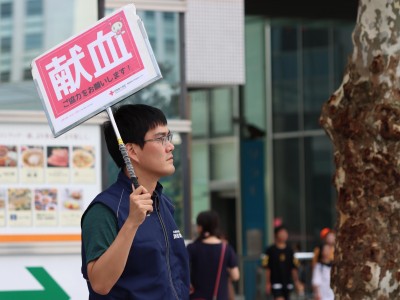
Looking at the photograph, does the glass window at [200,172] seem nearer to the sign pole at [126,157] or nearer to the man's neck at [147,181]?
the man's neck at [147,181]

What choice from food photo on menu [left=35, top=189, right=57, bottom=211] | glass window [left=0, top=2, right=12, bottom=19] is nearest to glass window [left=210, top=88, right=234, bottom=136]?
glass window [left=0, top=2, right=12, bottom=19]

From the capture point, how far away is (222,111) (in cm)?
2956

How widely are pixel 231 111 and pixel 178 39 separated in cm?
1779

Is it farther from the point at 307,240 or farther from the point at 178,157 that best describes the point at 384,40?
the point at 307,240

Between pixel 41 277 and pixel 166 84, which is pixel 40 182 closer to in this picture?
pixel 41 277

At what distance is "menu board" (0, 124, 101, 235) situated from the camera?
841cm

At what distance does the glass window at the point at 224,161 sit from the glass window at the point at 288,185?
3.45ft

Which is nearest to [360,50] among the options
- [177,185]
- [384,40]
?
[384,40]

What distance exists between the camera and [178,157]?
37.5 ft

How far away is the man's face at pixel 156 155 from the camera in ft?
14.0

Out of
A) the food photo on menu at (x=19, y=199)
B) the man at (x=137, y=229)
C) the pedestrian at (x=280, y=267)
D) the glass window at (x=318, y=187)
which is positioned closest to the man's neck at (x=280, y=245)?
the pedestrian at (x=280, y=267)

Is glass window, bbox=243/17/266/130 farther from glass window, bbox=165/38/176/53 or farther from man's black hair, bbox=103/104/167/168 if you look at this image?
man's black hair, bbox=103/104/167/168

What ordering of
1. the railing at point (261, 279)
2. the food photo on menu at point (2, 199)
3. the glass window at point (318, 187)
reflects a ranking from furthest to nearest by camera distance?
the glass window at point (318, 187), the railing at point (261, 279), the food photo on menu at point (2, 199)

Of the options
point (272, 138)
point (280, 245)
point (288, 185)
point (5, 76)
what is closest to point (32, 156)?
point (5, 76)
